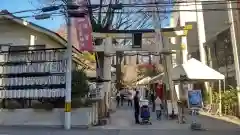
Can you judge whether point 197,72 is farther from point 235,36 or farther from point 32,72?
point 32,72

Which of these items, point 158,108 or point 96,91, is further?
point 96,91

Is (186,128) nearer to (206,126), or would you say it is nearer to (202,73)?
(206,126)

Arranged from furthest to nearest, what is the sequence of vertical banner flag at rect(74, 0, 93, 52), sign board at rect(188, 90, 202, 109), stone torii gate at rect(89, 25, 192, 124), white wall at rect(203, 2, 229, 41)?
white wall at rect(203, 2, 229, 41)
stone torii gate at rect(89, 25, 192, 124)
vertical banner flag at rect(74, 0, 93, 52)
sign board at rect(188, 90, 202, 109)

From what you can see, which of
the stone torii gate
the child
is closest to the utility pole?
the stone torii gate

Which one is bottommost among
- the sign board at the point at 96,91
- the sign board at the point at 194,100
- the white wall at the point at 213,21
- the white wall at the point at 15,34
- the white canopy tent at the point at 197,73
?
the sign board at the point at 194,100

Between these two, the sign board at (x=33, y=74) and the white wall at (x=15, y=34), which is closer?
the sign board at (x=33, y=74)

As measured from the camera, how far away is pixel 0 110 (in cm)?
1498

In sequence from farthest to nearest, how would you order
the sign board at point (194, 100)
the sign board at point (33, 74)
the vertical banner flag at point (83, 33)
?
the sign board at point (33, 74) → the vertical banner flag at point (83, 33) → the sign board at point (194, 100)

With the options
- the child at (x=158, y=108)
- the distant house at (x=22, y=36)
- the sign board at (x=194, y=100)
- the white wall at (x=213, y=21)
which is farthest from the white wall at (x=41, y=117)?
the white wall at (x=213, y=21)

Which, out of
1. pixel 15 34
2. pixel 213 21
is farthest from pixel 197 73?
pixel 15 34

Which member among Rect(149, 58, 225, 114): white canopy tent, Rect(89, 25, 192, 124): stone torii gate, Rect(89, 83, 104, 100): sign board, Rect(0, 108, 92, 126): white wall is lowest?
Rect(0, 108, 92, 126): white wall

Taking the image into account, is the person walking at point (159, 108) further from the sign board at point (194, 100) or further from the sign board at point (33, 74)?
the sign board at point (33, 74)

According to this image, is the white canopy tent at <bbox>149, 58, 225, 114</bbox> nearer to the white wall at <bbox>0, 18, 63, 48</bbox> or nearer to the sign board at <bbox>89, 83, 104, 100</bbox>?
the sign board at <bbox>89, 83, 104, 100</bbox>

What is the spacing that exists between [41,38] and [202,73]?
29.2ft
